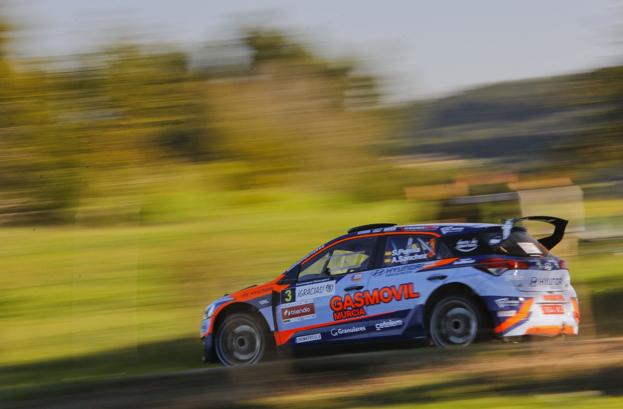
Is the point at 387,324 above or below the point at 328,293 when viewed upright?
below

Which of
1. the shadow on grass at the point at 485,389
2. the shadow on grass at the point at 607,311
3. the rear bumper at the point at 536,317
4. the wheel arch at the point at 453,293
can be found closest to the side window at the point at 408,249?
the wheel arch at the point at 453,293

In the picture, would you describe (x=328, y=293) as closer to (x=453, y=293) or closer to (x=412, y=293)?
(x=412, y=293)

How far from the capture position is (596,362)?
949 centimetres

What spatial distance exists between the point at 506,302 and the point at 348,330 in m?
1.89

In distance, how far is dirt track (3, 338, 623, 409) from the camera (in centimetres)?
918

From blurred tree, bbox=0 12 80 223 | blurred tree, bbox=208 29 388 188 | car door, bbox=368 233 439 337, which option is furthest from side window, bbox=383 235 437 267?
blurred tree, bbox=208 29 388 188

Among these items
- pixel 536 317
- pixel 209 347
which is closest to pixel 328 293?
pixel 209 347

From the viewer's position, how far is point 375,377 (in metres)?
9.84

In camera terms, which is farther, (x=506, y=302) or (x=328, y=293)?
(x=328, y=293)

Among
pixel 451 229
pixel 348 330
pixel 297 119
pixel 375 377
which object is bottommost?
pixel 375 377

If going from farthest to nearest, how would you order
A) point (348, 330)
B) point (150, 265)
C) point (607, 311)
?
point (150, 265)
point (607, 311)
point (348, 330)

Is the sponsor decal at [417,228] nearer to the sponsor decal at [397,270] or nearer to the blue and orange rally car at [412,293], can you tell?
the blue and orange rally car at [412,293]

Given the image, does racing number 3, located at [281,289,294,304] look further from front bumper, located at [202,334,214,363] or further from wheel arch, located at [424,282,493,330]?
wheel arch, located at [424,282,493,330]

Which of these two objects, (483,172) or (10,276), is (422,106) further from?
(10,276)
